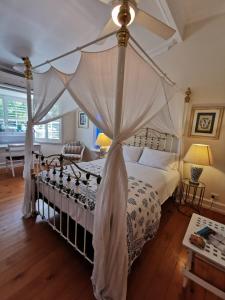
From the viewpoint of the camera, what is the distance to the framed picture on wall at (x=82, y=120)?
502 centimetres

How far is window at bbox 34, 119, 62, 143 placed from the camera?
5.15 m

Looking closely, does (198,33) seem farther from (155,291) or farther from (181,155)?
(155,291)

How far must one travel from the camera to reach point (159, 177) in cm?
251

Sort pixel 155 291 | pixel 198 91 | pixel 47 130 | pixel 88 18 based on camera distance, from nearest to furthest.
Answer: pixel 155 291 < pixel 88 18 < pixel 198 91 < pixel 47 130

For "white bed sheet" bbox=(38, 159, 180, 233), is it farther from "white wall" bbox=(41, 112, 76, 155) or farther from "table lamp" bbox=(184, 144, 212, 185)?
"white wall" bbox=(41, 112, 76, 155)

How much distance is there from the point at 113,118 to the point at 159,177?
5.12 ft

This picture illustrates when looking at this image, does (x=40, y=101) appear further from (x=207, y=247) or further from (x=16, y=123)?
(x=16, y=123)

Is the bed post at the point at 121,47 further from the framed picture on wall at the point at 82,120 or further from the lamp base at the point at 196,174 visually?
the framed picture on wall at the point at 82,120

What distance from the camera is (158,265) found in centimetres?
174

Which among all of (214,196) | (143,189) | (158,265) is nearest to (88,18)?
(143,189)

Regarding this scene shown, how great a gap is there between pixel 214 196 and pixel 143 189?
175 centimetres

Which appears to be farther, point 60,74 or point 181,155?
point 181,155

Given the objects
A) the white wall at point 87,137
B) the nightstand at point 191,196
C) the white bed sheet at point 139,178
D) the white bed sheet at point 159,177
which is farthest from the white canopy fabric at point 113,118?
the white wall at point 87,137

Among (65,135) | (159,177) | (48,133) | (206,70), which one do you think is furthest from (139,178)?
(48,133)
